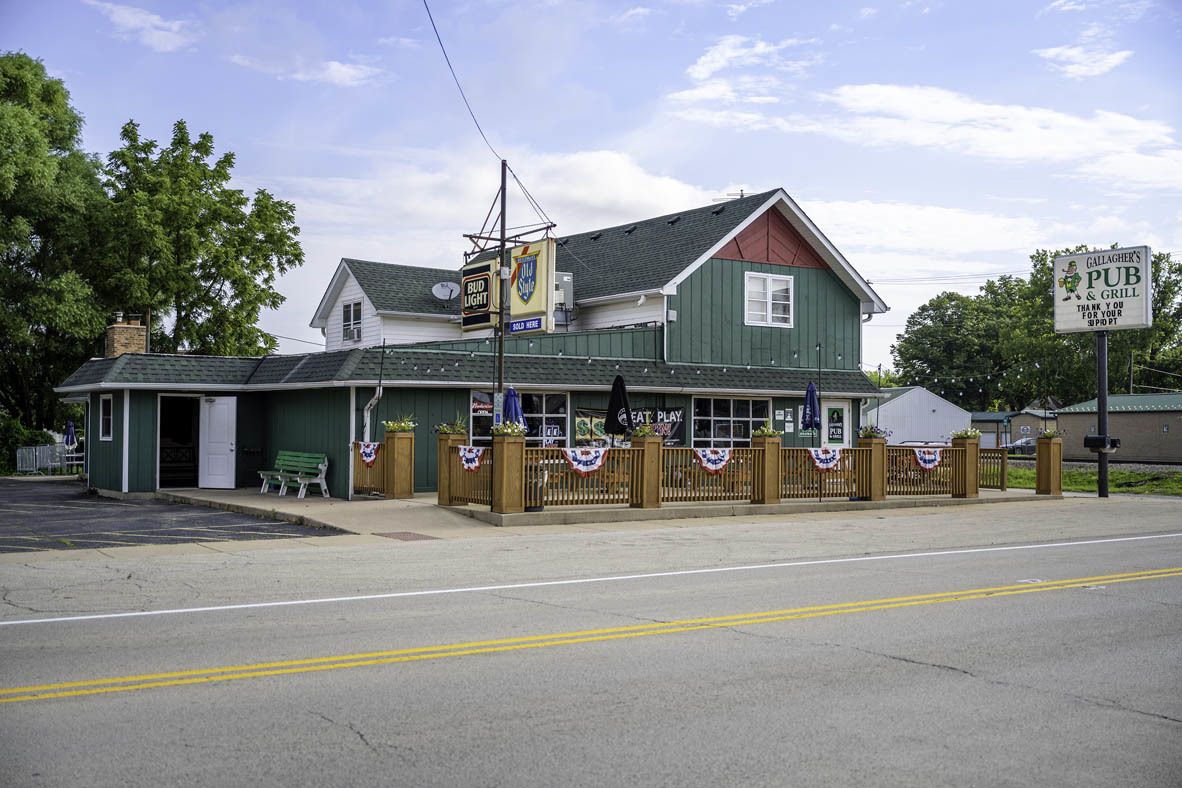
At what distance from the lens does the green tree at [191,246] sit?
1417 inches

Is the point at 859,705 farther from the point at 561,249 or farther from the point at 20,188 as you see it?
the point at 20,188

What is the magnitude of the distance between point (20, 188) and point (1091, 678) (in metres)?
37.4

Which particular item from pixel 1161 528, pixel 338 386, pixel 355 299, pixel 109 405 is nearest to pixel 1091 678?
pixel 1161 528

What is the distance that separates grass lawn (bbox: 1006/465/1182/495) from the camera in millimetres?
32531

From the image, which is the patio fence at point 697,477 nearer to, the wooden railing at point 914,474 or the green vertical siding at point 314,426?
the wooden railing at point 914,474

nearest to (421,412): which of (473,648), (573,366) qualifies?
(573,366)

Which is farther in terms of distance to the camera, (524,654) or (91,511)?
(91,511)

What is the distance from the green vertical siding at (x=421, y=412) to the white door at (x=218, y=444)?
16.2 ft

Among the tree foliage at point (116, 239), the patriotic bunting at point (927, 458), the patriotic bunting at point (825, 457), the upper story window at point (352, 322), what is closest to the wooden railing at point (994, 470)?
the patriotic bunting at point (927, 458)

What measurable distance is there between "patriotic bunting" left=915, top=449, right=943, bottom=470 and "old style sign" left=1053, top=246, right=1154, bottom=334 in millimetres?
7378

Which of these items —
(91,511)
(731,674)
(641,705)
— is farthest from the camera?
(91,511)

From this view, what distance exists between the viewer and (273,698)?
6.56 m

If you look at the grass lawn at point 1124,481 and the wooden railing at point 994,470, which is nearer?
the wooden railing at point 994,470

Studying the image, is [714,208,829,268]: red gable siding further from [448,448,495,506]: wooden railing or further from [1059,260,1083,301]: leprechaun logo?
[448,448,495,506]: wooden railing
